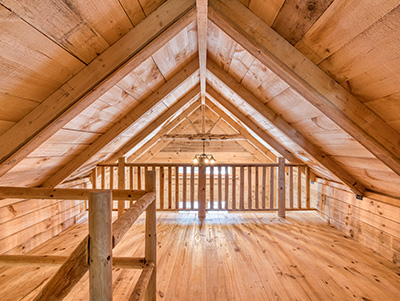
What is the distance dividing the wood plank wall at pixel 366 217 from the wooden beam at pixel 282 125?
297 mm

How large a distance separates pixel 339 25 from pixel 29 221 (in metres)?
3.36

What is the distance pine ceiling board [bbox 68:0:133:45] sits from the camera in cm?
93

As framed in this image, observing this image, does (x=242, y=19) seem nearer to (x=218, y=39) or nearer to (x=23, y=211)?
(x=218, y=39)

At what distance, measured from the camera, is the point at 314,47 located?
3.94ft

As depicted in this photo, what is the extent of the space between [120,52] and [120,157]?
237 cm

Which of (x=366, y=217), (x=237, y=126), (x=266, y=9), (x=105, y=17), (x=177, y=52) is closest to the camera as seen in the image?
(x=105, y=17)

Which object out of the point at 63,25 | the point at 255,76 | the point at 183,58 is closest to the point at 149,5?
the point at 63,25

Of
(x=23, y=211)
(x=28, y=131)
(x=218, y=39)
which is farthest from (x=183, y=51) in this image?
(x=23, y=211)

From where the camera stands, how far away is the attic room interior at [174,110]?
0.93 meters

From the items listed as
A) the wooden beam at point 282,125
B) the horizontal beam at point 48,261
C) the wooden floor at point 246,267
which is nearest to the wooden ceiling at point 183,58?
the wooden beam at point 282,125

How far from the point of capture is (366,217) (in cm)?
253

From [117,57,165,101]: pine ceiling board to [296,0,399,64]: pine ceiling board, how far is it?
118 cm

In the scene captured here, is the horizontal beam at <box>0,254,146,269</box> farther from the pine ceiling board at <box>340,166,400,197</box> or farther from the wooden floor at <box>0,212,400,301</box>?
the pine ceiling board at <box>340,166,400,197</box>

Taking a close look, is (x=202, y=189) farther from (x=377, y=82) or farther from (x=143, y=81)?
(x=377, y=82)
